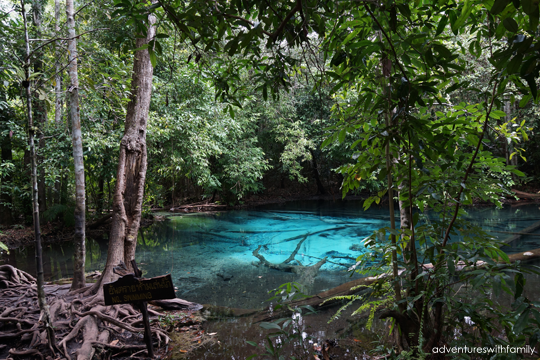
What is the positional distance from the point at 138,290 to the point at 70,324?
1.11m

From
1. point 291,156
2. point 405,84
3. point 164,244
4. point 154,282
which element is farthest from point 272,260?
point 291,156

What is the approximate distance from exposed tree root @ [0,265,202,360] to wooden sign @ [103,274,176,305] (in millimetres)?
549

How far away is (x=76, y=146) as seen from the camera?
13.4 feet

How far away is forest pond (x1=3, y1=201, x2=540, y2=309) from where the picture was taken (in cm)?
516

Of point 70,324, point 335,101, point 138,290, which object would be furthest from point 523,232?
point 70,324

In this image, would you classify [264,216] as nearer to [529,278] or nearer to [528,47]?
[529,278]

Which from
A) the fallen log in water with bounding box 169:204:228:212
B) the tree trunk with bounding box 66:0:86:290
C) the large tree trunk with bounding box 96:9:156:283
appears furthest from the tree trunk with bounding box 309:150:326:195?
the tree trunk with bounding box 66:0:86:290

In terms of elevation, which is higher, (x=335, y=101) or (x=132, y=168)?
(x=335, y=101)

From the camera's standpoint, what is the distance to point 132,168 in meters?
4.28

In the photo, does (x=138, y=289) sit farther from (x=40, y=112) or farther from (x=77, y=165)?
(x=40, y=112)

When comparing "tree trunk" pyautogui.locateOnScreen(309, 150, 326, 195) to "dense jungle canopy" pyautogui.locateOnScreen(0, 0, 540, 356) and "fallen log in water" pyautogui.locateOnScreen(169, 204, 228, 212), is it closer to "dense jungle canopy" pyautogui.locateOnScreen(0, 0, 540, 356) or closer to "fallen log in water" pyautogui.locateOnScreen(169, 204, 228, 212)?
"fallen log in water" pyautogui.locateOnScreen(169, 204, 228, 212)

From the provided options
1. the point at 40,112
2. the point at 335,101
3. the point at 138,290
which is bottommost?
the point at 138,290

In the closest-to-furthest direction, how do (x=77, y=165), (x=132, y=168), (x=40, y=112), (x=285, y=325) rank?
(x=285, y=325), (x=77, y=165), (x=132, y=168), (x=40, y=112)

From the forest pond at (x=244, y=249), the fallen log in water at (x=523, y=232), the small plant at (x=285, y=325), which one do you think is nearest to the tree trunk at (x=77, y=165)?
the forest pond at (x=244, y=249)
